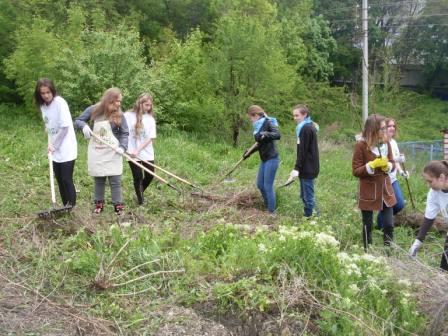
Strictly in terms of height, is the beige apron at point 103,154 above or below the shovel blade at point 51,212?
above

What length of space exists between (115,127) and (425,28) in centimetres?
4245

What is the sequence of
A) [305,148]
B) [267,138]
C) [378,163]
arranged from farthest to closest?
[267,138] < [305,148] < [378,163]

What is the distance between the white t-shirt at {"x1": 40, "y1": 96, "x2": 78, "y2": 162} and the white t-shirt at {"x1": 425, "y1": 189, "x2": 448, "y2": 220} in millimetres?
3612

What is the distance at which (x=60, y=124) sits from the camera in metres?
5.74

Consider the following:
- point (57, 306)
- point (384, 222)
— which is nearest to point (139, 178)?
point (384, 222)

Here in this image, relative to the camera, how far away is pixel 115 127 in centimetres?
615

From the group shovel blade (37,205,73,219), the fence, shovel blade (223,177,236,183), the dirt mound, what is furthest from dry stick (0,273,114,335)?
the fence

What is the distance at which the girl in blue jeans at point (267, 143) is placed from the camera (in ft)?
22.4

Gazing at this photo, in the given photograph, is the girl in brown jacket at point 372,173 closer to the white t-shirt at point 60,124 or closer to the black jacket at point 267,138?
the black jacket at point 267,138

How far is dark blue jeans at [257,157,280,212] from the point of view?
698cm

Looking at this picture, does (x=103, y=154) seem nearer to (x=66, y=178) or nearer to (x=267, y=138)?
(x=66, y=178)

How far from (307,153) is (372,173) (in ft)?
4.72

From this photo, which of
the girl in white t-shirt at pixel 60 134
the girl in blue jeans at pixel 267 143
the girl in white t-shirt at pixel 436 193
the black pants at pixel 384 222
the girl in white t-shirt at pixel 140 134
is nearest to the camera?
the girl in white t-shirt at pixel 436 193

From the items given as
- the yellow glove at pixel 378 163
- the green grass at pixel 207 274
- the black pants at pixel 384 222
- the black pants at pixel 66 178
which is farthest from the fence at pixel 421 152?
the green grass at pixel 207 274
